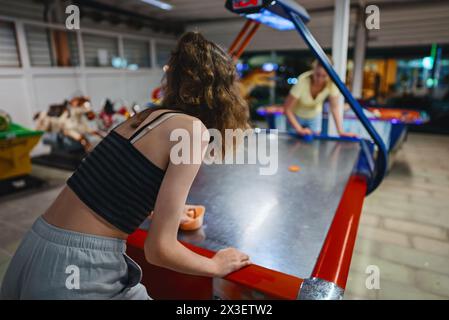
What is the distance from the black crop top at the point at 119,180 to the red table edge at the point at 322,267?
14.8 inches

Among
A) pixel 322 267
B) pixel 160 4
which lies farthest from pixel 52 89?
pixel 322 267

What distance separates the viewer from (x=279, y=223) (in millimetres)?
1377

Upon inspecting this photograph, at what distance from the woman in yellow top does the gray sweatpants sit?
249cm

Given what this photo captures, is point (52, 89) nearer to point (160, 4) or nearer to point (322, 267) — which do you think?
point (160, 4)

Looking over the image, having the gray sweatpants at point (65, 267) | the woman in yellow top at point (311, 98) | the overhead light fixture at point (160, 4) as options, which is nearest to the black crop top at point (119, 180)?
the gray sweatpants at point (65, 267)

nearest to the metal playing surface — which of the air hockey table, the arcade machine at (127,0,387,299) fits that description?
the arcade machine at (127,0,387,299)

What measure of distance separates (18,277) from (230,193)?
106cm

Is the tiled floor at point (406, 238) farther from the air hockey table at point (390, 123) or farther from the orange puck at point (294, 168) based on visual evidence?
the orange puck at point (294, 168)

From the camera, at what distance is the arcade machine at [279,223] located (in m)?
0.99

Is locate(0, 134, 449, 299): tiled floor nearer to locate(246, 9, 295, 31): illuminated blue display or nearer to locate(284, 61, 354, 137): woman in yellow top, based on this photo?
locate(284, 61, 354, 137): woman in yellow top
